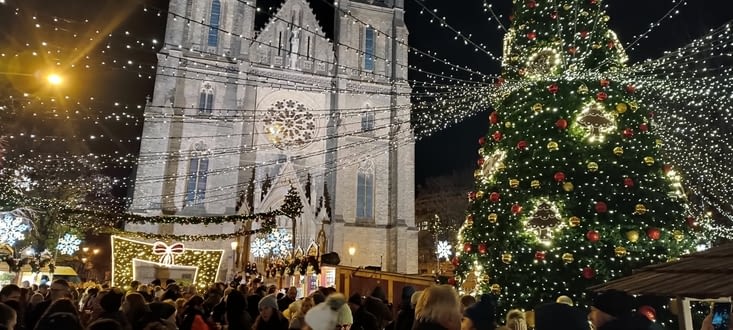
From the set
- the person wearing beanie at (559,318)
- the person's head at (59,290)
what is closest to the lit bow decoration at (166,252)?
the person's head at (59,290)

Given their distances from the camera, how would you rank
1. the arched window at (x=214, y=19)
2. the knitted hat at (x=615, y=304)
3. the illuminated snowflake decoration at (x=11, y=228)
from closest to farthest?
the knitted hat at (x=615, y=304)
the illuminated snowflake decoration at (x=11, y=228)
the arched window at (x=214, y=19)

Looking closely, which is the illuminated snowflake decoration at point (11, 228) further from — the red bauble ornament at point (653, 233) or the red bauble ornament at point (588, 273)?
the red bauble ornament at point (653, 233)

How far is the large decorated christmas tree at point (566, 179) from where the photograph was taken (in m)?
7.20

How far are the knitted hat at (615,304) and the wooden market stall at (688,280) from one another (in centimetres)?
80

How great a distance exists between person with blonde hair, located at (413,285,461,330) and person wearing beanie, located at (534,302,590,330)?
1.77 feet

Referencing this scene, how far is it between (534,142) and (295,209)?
746cm

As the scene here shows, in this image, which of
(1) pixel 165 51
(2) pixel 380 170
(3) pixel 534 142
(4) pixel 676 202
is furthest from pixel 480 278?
(1) pixel 165 51

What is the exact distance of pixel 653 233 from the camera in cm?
710

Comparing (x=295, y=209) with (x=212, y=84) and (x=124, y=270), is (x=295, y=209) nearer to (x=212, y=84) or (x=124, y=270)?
(x=124, y=270)

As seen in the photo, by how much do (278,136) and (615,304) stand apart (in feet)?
91.2

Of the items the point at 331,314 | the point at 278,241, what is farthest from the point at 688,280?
the point at 278,241

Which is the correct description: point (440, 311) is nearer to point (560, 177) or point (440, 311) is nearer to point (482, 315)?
point (482, 315)

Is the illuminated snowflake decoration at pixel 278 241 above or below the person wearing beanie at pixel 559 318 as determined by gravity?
above

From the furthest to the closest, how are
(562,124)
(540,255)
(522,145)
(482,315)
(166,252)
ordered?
(166,252), (522,145), (562,124), (540,255), (482,315)
